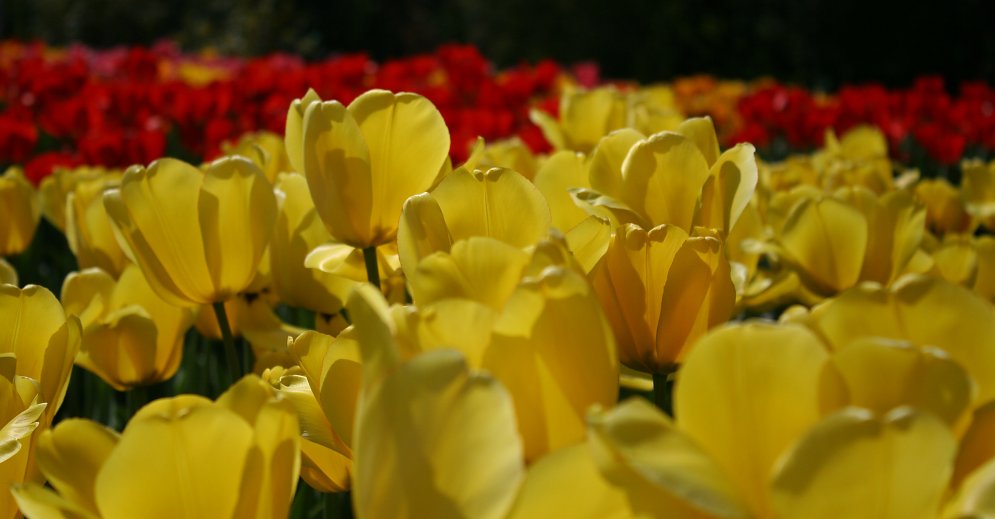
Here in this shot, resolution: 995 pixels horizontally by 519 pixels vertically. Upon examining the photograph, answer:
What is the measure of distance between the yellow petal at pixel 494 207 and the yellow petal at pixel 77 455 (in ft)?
1.04

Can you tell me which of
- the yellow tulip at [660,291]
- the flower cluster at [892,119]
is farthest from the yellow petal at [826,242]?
the flower cluster at [892,119]

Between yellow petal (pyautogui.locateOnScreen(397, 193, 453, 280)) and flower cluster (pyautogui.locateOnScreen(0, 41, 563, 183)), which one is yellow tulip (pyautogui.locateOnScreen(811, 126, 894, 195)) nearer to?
flower cluster (pyautogui.locateOnScreen(0, 41, 563, 183))

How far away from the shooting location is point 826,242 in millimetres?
1340

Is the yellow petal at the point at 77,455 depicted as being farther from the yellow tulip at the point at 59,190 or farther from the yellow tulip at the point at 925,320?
the yellow tulip at the point at 59,190

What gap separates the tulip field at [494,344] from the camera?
507 mm

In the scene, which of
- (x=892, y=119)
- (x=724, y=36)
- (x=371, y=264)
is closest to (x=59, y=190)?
(x=371, y=264)

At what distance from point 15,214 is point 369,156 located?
3.76ft

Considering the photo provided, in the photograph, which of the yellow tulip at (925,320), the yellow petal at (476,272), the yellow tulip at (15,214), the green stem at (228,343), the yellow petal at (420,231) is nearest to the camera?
the yellow tulip at (925,320)

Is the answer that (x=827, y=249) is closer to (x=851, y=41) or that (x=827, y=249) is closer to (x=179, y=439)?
(x=179, y=439)

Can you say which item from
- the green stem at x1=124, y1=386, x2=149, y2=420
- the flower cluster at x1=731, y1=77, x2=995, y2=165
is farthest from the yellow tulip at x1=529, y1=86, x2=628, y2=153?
the flower cluster at x1=731, y1=77, x2=995, y2=165

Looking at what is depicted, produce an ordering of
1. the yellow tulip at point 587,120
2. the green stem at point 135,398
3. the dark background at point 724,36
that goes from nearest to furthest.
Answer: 1. the green stem at point 135,398
2. the yellow tulip at point 587,120
3. the dark background at point 724,36

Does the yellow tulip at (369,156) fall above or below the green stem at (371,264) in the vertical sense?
above

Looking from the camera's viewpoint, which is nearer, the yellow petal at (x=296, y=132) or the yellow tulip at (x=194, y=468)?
the yellow tulip at (x=194, y=468)

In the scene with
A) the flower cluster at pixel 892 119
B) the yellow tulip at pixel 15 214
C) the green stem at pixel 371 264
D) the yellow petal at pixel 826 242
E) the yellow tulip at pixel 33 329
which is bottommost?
the flower cluster at pixel 892 119
